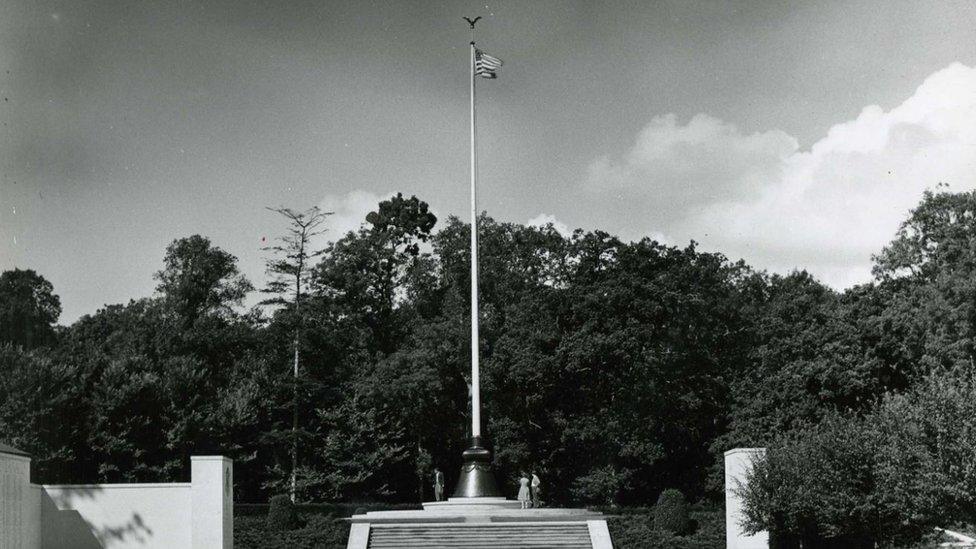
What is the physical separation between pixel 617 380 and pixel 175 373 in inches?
698

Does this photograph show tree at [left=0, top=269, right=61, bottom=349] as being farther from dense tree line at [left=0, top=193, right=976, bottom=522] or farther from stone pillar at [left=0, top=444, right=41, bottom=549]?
stone pillar at [left=0, top=444, right=41, bottom=549]

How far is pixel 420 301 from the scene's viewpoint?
52.6 metres

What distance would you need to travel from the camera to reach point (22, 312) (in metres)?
49.2

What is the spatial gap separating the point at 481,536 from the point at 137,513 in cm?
1116

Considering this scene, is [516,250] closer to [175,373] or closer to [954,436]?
[175,373]

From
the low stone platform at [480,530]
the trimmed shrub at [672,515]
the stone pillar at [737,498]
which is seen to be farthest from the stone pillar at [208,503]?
the trimmed shrub at [672,515]

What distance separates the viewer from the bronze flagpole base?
26.1 meters

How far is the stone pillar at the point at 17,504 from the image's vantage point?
26031mm

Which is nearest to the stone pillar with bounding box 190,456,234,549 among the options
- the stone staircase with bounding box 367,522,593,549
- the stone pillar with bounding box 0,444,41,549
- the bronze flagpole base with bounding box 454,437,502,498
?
the stone pillar with bounding box 0,444,41,549

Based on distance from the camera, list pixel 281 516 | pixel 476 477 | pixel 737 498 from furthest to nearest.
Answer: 1. pixel 281 516
2. pixel 737 498
3. pixel 476 477

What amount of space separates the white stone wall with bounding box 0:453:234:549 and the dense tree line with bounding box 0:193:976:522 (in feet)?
39.6

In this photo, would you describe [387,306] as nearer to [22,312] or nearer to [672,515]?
[22,312]

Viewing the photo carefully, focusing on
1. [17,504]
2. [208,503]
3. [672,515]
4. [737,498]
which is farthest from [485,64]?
[672,515]

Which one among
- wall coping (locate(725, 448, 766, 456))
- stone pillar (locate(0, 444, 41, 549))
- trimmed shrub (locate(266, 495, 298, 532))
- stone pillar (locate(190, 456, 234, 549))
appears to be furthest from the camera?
trimmed shrub (locate(266, 495, 298, 532))
